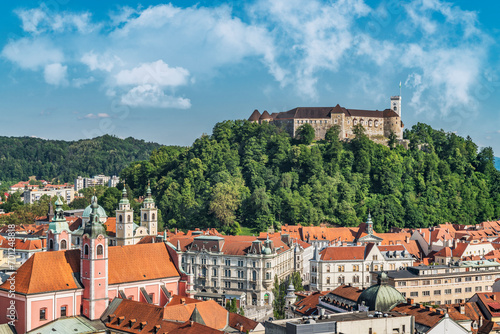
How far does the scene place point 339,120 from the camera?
134 m

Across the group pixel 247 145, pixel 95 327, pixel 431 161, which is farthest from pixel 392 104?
pixel 95 327

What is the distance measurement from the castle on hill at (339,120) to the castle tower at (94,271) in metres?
82.1

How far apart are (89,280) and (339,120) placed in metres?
86.6

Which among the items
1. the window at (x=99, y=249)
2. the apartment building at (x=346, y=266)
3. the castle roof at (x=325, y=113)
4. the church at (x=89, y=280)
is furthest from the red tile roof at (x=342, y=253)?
the castle roof at (x=325, y=113)

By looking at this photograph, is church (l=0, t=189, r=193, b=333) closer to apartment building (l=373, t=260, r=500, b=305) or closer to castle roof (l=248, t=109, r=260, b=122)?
apartment building (l=373, t=260, r=500, b=305)

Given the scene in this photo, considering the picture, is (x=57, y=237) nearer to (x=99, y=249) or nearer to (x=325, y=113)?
(x=99, y=249)

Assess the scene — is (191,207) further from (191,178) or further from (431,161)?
(431,161)

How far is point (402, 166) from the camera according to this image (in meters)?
130

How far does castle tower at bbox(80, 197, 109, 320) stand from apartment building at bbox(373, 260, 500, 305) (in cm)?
3164

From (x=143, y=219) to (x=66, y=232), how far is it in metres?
26.4

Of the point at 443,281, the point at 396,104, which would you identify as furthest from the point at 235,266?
the point at 396,104

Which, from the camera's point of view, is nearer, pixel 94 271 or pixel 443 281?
pixel 94 271

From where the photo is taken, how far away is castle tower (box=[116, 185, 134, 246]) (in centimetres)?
8941

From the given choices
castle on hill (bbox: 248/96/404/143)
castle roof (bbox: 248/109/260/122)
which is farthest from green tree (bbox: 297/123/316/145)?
castle roof (bbox: 248/109/260/122)
